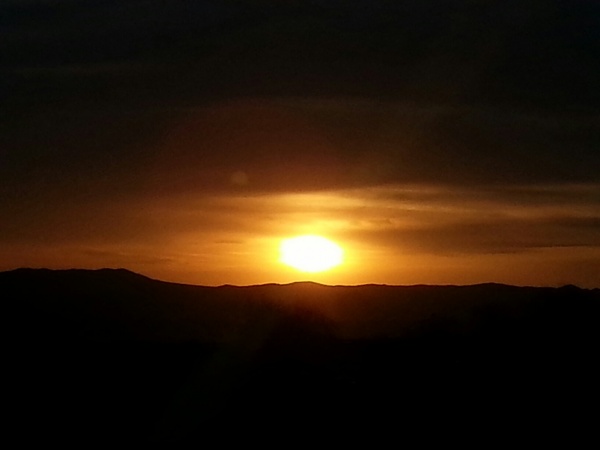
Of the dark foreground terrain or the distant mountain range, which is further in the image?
the distant mountain range

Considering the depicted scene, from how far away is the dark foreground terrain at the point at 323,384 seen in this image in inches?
938

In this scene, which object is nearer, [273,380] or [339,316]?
[273,380]


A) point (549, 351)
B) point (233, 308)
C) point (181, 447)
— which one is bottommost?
point (181, 447)

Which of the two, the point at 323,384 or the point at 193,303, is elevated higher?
the point at 193,303

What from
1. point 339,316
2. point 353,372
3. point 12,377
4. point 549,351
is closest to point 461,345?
point 549,351

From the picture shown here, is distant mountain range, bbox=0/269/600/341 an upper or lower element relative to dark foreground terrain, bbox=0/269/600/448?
upper

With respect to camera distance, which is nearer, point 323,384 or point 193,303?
point 323,384

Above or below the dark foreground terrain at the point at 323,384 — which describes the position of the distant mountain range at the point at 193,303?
above

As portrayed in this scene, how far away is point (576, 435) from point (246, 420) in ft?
24.1

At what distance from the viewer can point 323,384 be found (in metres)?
27.7

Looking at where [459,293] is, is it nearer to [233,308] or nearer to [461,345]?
[233,308]

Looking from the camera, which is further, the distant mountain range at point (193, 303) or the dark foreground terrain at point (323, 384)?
the distant mountain range at point (193, 303)

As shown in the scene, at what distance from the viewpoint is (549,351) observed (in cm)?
3175

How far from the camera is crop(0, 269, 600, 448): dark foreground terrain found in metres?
23.8
